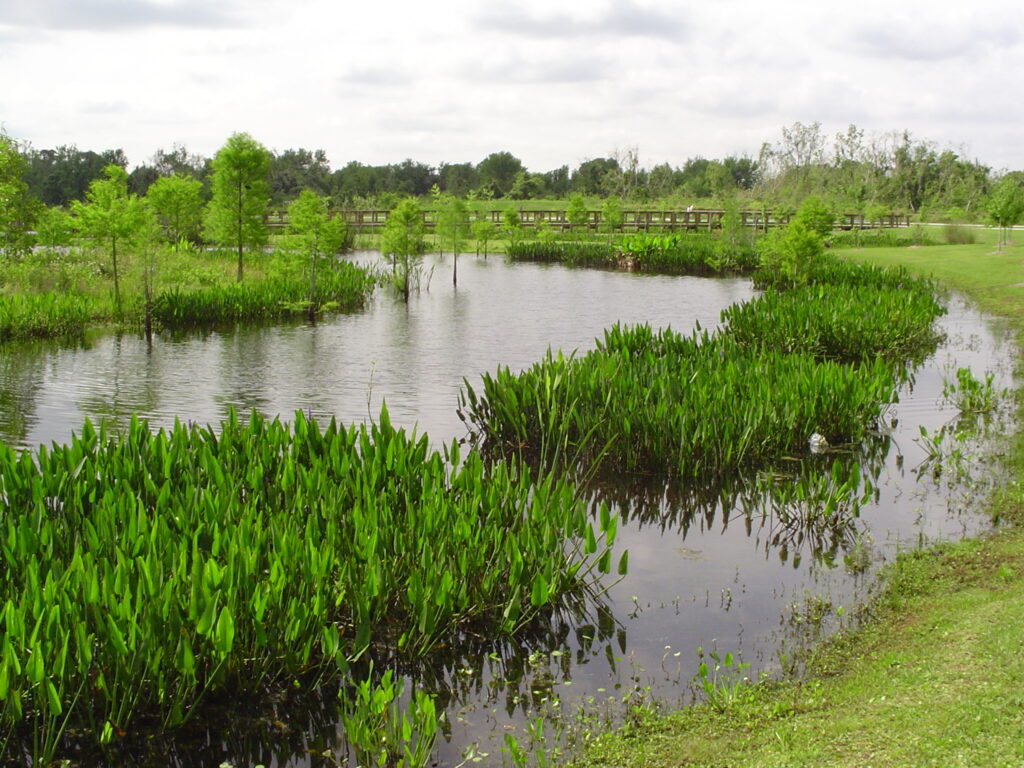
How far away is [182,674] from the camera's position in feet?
14.9

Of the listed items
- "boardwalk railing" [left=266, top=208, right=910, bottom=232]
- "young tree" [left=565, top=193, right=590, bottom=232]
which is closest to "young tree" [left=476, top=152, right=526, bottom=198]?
"boardwalk railing" [left=266, top=208, right=910, bottom=232]

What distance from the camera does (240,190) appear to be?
27406 mm

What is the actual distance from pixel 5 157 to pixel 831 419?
17138 millimetres

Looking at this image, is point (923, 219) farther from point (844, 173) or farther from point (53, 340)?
point (53, 340)

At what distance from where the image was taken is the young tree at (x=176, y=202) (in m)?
35.6

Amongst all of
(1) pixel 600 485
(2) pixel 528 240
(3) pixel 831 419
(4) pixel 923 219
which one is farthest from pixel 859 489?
(4) pixel 923 219

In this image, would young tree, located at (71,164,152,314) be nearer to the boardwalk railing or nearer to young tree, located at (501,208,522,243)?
the boardwalk railing

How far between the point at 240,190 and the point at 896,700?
25.8 m

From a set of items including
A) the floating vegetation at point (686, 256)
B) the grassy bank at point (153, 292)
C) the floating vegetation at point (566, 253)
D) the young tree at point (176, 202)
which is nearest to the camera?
the grassy bank at point (153, 292)

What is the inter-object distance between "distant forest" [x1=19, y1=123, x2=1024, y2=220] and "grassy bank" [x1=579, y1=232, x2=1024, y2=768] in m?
50.4

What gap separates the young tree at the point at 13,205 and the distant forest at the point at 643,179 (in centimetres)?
3185

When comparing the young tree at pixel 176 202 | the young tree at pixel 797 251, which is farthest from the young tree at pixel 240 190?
the young tree at pixel 797 251

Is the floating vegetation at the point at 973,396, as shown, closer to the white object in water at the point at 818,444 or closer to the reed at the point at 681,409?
the reed at the point at 681,409

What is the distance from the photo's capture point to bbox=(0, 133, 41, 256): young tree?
18.9m
